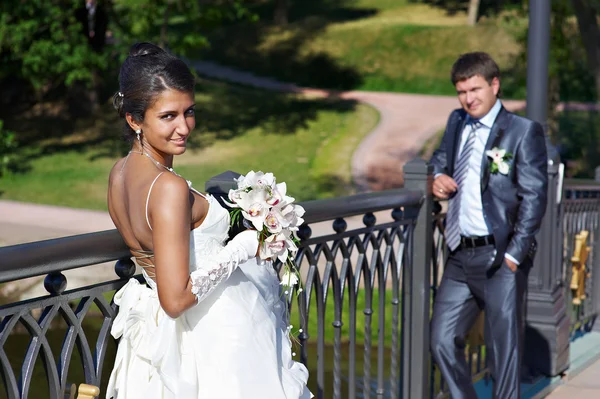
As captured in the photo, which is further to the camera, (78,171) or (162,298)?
(78,171)

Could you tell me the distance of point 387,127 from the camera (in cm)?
2562

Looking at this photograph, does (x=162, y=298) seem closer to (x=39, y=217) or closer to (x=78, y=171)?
(x=39, y=217)

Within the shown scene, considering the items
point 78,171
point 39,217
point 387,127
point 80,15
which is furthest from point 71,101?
point 39,217

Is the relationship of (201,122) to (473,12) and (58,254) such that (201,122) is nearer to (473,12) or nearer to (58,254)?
(473,12)

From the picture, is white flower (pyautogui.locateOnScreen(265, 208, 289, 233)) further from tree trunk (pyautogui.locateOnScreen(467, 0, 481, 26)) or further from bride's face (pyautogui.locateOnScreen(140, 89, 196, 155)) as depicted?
tree trunk (pyautogui.locateOnScreen(467, 0, 481, 26))

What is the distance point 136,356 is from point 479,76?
250 centimetres

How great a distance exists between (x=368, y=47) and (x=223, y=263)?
3199 cm

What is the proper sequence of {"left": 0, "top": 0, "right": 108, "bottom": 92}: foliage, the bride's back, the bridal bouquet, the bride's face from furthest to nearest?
1. {"left": 0, "top": 0, "right": 108, "bottom": 92}: foliage
2. the bridal bouquet
3. the bride's face
4. the bride's back

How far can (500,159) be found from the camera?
457 centimetres

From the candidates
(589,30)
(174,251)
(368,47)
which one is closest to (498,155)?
(174,251)

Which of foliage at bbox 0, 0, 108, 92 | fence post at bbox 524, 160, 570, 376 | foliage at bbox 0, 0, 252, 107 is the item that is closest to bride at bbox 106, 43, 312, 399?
fence post at bbox 524, 160, 570, 376

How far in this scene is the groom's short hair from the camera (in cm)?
460

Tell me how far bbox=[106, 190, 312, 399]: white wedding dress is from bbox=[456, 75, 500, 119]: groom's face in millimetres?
2079

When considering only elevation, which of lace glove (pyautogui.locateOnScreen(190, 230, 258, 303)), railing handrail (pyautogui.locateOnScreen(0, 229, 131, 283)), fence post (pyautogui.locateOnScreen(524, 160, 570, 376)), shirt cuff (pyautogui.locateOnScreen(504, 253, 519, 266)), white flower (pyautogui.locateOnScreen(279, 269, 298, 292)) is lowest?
fence post (pyautogui.locateOnScreen(524, 160, 570, 376))
